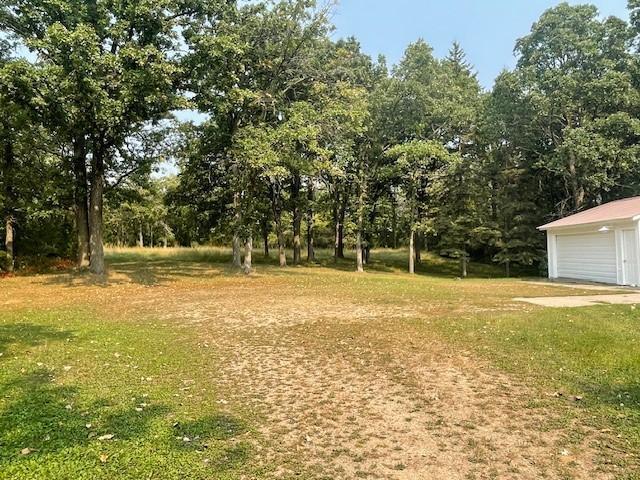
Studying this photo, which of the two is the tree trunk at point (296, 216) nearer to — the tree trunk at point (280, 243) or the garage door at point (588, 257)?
the tree trunk at point (280, 243)

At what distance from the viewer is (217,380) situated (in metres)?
5.67

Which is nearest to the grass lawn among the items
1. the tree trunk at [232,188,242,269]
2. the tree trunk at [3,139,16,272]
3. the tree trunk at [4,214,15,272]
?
the tree trunk at [232,188,242,269]

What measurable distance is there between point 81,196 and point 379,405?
20.6 meters

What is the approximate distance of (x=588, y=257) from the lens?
19422 millimetres

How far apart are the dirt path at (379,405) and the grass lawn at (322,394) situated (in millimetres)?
21

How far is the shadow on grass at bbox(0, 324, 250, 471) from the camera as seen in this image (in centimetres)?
366

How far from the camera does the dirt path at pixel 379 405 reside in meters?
3.47

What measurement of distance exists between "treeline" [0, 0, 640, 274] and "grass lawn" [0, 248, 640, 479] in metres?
8.51

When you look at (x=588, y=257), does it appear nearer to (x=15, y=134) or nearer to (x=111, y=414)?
(x=111, y=414)

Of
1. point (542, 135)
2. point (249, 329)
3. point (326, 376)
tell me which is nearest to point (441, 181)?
point (542, 135)

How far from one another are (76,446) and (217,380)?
2089 mm

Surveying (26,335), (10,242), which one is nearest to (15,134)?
(10,242)

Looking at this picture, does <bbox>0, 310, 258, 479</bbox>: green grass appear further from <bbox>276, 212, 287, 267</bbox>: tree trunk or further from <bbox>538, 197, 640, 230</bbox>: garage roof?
<bbox>276, 212, 287, 267</bbox>: tree trunk

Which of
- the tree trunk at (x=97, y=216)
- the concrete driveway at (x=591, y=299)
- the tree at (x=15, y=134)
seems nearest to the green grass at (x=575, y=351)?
the concrete driveway at (x=591, y=299)
